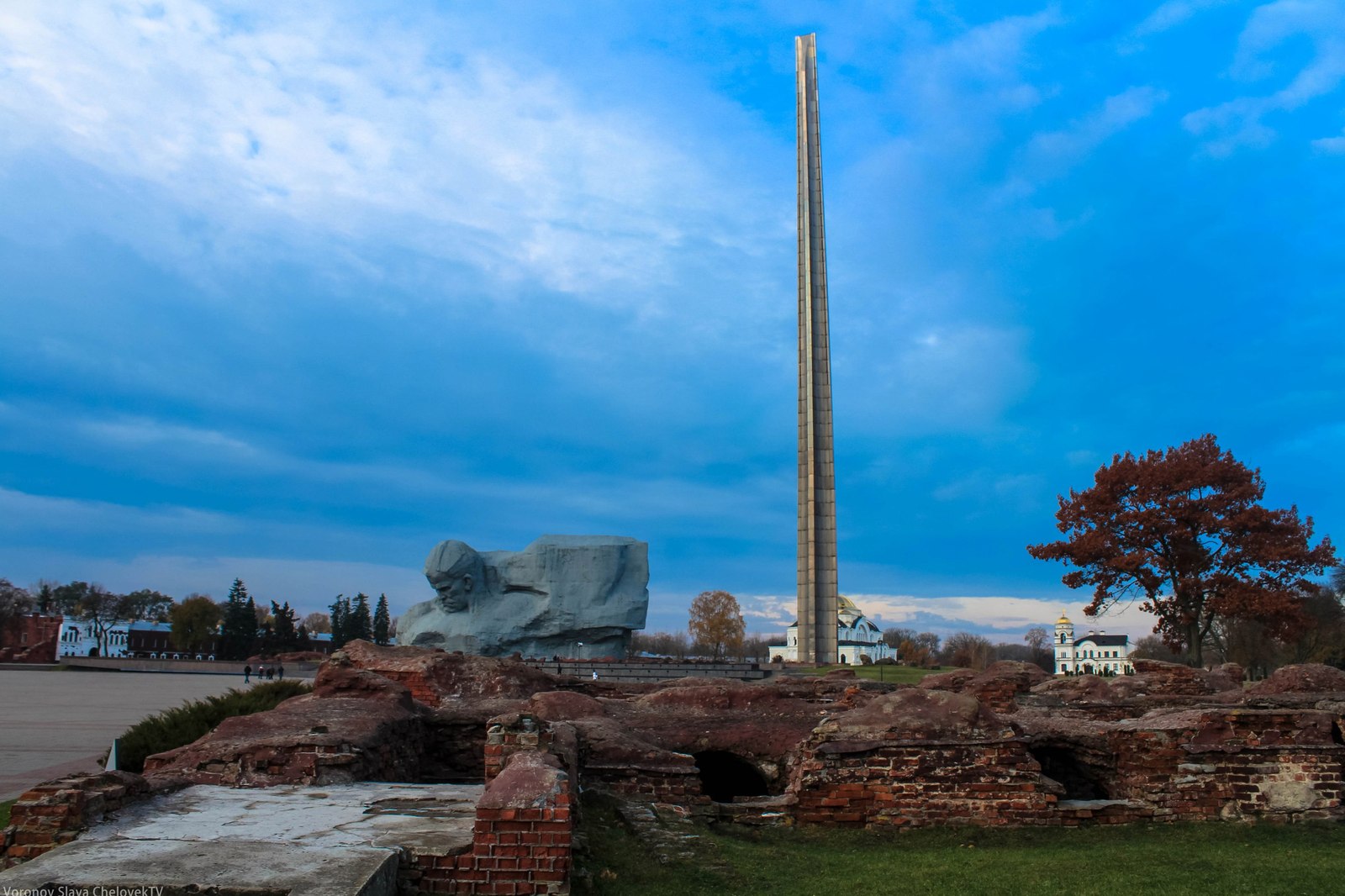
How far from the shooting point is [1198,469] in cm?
2542

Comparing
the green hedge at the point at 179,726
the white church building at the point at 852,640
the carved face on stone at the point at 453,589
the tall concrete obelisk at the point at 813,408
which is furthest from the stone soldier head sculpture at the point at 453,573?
the white church building at the point at 852,640

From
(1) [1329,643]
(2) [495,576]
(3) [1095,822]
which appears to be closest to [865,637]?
(1) [1329,643]

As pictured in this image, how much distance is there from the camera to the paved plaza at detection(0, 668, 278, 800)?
12266 mm

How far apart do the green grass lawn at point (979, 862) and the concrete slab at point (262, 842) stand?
3.07 feet

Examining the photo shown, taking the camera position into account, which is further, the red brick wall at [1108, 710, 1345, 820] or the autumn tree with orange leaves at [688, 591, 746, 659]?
the autumn tree with orange leaves at [688, 591, 746, 659]

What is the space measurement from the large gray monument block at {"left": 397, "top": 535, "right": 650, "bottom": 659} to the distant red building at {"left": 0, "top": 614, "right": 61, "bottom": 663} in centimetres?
3438

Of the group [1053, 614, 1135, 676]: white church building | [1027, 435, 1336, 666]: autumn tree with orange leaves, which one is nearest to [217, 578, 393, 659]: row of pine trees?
[1027, 435, 1336, 666]: autumn tree with orange leaves

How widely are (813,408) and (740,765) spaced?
1112 inches

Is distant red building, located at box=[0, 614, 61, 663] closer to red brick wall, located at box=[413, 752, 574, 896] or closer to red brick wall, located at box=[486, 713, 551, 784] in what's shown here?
red brick wall, located at box=[486, 713, 551, 784]

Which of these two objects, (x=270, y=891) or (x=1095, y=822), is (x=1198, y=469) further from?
(x=270, y=891)

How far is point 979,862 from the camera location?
611 cm

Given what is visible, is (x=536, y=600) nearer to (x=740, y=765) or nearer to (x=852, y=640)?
(x=740, y=765)

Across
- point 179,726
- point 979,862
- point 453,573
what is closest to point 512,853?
point 979,862

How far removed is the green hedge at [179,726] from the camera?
10.3 m
